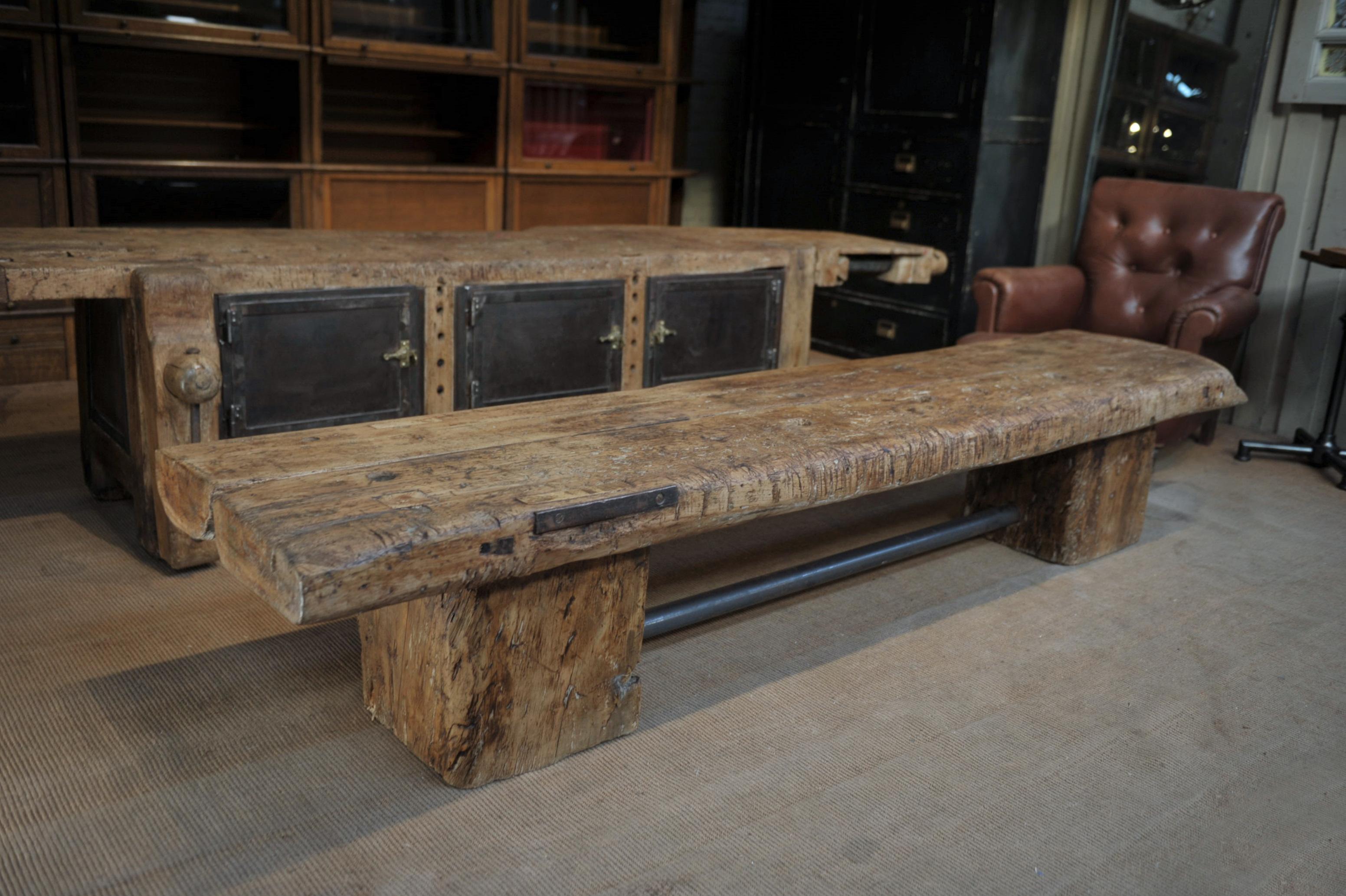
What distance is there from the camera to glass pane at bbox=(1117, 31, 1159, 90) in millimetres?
4391

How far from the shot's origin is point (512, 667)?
5.41 feet

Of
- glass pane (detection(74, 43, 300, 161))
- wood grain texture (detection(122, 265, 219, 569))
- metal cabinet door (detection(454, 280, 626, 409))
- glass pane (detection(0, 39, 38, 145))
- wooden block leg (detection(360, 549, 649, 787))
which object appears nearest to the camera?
wooden block leg (detection(360, 549, 649, 787))

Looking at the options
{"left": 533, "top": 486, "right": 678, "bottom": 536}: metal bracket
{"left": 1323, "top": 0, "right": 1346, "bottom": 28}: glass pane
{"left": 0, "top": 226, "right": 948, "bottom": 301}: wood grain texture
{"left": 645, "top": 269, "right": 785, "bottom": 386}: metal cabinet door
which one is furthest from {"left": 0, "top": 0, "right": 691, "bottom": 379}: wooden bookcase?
{"left": 533, "top": 486, "right": 678, "bottom": 536}: metal bracket

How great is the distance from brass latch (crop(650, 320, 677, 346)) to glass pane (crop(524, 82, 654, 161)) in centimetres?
197

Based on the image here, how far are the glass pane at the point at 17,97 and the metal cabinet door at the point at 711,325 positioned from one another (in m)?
2.24

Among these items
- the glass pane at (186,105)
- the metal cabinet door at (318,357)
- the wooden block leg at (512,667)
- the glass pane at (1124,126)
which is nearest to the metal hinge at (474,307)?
the metal cabinet door at (318,357)

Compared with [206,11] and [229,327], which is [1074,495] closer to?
[229,327]

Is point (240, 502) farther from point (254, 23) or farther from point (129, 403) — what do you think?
point (254, 23)

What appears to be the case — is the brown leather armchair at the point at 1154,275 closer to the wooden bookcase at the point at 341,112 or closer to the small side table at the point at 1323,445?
the small side table at the point at 1323,445

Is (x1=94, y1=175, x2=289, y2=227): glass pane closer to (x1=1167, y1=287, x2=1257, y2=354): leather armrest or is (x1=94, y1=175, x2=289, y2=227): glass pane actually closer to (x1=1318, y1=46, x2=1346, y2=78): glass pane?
(x1=1167, y1=287, x2=1257, y2=354): leather armrest

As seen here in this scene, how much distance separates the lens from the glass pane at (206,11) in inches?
145

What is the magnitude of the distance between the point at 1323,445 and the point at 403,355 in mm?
2968

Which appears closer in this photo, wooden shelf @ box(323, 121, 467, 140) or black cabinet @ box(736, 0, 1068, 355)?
black cabinet @ box(736, 0, 1068, 355)

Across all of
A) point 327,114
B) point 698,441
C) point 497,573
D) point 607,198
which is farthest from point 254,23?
point 497,573
